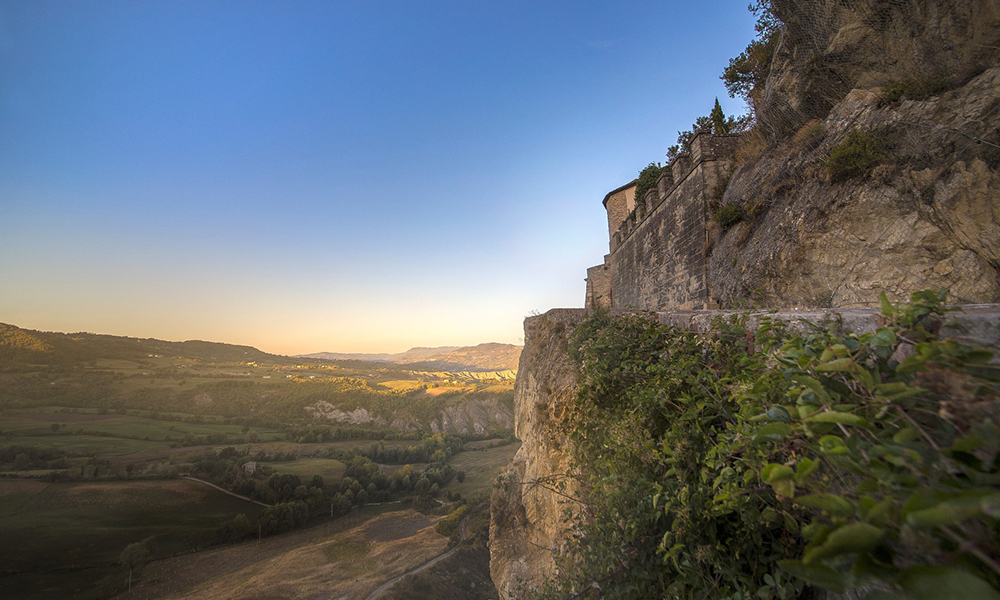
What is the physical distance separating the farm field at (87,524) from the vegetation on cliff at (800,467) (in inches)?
1444

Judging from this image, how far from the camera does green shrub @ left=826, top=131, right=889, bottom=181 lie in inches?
197

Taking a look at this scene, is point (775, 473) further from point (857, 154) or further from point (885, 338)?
point (857, 154)

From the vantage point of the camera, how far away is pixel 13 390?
36.0m

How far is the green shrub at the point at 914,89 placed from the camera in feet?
15.5

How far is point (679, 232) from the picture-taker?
8953 millimetres

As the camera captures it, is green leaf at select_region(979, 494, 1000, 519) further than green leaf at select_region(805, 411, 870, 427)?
No

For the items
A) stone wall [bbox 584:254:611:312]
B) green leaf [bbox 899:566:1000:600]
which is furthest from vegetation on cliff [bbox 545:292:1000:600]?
stone wall [bbox 584:254:611:312]

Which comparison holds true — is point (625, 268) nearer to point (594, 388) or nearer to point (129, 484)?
point (594, 388)

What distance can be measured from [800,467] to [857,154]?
6718mm

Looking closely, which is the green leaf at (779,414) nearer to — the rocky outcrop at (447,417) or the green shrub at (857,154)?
the green shrub at (857,154)

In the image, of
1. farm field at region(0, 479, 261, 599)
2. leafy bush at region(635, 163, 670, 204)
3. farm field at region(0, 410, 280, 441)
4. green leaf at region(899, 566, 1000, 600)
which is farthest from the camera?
farm field at region(0, 410, 280, 441)

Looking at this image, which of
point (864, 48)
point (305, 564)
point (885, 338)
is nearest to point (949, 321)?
point (885, 338)

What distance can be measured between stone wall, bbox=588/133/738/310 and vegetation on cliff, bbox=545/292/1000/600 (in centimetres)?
373

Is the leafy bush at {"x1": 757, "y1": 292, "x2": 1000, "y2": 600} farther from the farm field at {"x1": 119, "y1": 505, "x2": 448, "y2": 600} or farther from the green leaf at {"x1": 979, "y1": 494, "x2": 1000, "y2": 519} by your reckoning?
the farm field at {"x1": 119, "y1": 505, "x2": 448, "y2": 600}
